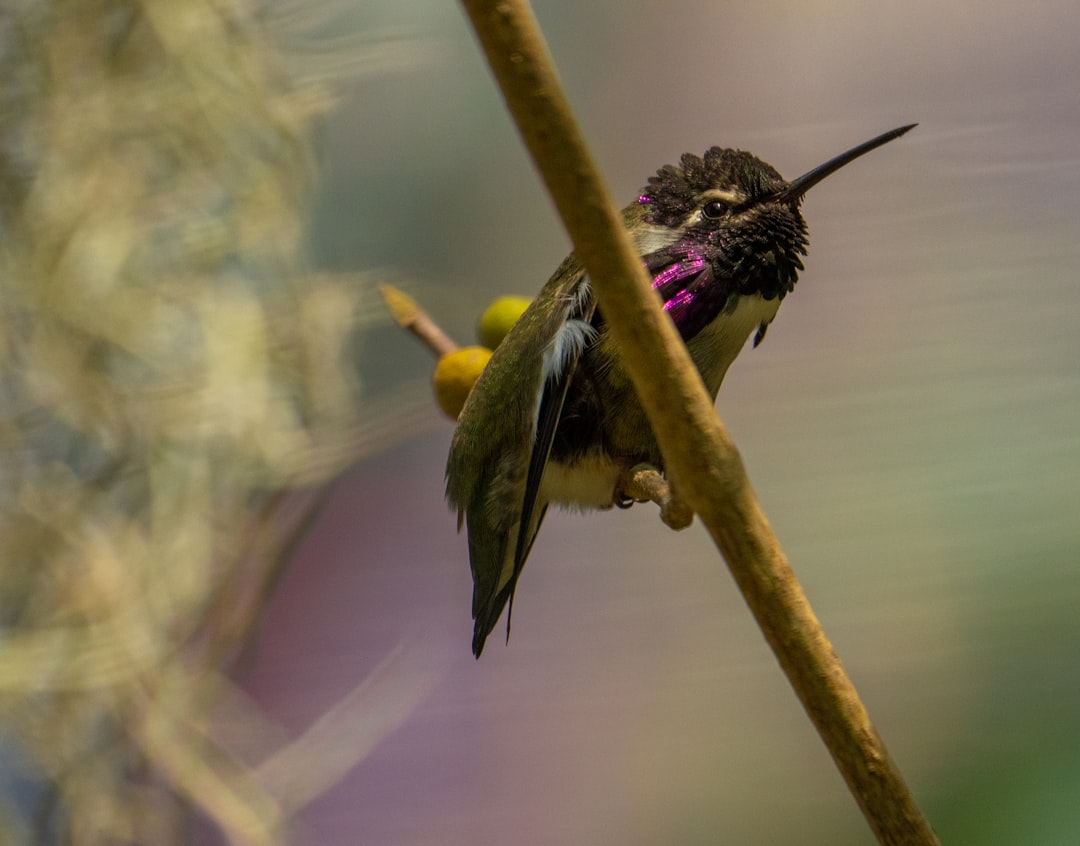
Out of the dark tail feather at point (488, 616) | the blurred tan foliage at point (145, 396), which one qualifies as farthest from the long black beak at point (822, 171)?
the blurred tan foliage at point (145, 396)

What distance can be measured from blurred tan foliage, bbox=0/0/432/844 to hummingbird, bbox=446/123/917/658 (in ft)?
1.90

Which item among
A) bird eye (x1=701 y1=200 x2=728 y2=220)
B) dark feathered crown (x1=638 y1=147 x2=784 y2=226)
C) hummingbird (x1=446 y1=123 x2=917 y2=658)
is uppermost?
dark feathered crown (x1=638 y1=147 x2=784 y2=226)

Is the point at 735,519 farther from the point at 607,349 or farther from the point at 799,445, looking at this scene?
the point at 799,445

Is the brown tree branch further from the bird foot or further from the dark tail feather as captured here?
the dark tail feather

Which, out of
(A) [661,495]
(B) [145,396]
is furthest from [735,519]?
(B) [145,396]

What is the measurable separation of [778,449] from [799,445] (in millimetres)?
37

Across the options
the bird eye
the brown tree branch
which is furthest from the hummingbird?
the brown tree branch

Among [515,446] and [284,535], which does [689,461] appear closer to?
[515,446]

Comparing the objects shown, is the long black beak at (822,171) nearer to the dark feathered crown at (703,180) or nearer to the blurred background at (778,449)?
the dark feathered crown at (703,180)

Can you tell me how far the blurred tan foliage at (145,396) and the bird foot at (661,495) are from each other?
2.19ft

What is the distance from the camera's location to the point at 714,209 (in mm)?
773

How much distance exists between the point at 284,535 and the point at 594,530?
55 centimetres

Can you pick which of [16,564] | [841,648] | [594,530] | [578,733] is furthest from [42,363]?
[841,648]

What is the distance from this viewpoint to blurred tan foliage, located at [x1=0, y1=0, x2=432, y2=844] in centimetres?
119
